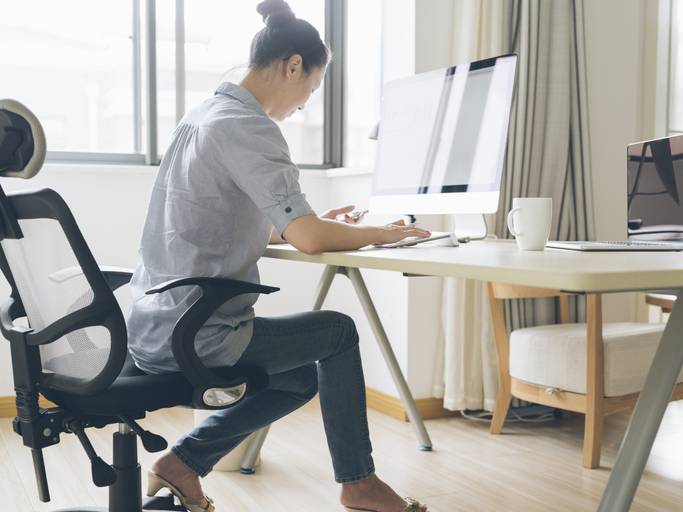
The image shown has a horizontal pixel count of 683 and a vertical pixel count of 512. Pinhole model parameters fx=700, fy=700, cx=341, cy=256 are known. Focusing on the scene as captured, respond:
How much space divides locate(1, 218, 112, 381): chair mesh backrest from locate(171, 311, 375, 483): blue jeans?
10.8 inches

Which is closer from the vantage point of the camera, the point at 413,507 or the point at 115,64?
the point at 413,507

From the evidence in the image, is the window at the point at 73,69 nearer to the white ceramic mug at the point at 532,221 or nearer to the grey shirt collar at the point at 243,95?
the grey shirt collar at the point at 243,95

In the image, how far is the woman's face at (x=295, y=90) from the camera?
4.81 feet

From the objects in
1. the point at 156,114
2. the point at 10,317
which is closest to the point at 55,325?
the point at 10,317

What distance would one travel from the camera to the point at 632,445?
38.1 inches

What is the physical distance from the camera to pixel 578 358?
6.82ft

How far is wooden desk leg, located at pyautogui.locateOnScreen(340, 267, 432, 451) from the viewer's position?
2000mm

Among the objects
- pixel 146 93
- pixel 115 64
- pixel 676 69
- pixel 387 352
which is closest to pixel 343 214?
pixel 387 352

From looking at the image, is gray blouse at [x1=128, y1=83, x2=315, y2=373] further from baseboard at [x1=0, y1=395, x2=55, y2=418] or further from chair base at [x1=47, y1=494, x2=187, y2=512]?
baseboard at [x1=0, y1=395, x2=55, y2=418]

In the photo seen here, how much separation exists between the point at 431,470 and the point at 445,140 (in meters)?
0.95

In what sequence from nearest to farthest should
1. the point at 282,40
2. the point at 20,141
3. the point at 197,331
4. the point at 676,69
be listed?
1. the point at 20,141
2. the point at 197,331
3. the point at 282,40
4. the point at 676,69

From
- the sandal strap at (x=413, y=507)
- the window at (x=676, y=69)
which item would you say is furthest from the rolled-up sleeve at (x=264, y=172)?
the window at (x=676, y=69)

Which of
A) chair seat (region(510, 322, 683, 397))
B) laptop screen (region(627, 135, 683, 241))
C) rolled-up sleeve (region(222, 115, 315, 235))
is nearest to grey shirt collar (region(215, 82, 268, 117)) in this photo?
rolled-up sleeve (region(222, 115, 315, 235))

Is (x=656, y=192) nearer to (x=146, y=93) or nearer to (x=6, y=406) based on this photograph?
(x=146, y=93)
